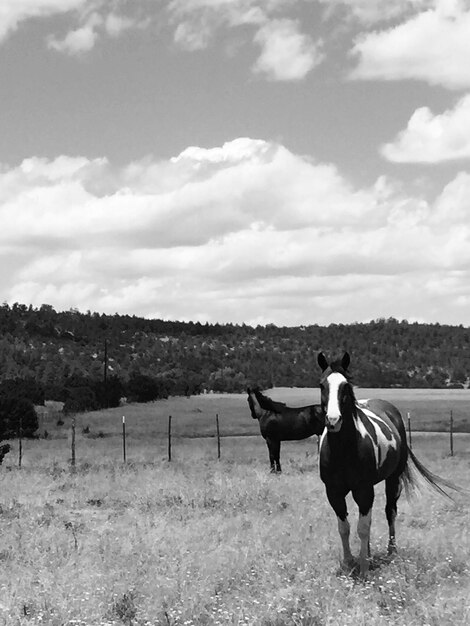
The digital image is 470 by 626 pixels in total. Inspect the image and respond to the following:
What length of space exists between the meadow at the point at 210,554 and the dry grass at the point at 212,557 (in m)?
0.02

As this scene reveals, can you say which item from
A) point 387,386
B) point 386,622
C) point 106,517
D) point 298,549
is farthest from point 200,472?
point 387,386

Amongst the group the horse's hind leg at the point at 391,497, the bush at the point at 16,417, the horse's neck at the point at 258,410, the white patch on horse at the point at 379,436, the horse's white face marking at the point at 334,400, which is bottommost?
the bush at the point at 16,417

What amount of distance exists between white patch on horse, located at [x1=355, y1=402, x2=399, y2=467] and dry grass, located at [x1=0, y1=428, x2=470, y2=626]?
1.37 meters

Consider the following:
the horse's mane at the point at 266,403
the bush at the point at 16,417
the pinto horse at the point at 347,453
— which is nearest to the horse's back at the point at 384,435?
the pinto horse at the point at 347,453

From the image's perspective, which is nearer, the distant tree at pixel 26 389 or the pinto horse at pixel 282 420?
the pinto horse at pixel 282 420

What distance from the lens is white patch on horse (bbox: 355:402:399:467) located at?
1021 cm

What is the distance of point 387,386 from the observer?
120812 millimetres

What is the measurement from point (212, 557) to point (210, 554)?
0.55 ft

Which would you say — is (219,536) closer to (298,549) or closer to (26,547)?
(298,549)

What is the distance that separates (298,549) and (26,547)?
4.12 m

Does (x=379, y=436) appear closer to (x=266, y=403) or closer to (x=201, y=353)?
(x=266, y=403)

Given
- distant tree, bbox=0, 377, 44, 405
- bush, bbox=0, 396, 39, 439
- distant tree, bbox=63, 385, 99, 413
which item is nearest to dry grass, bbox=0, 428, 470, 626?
bush, bbox=0, 396, 39, 439

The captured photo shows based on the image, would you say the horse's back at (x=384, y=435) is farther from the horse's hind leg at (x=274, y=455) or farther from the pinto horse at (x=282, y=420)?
the pinto horse at (x=282, y=420)

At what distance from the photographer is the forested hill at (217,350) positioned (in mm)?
110700
